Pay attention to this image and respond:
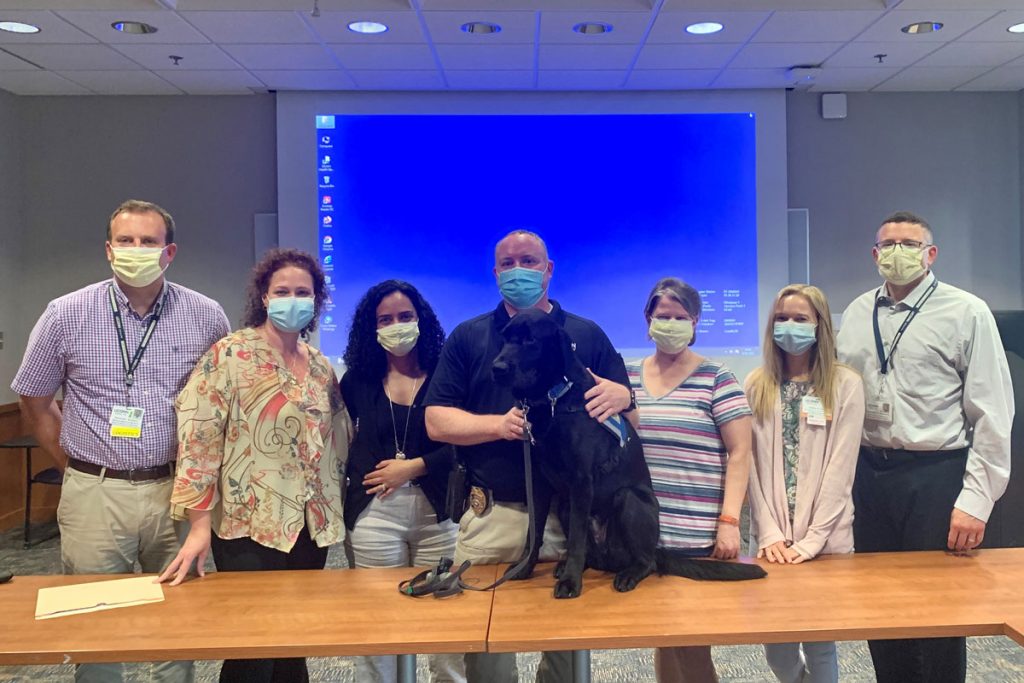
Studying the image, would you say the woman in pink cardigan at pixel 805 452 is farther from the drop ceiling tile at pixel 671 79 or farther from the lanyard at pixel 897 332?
the drop ceiling tile at pixel 671 79

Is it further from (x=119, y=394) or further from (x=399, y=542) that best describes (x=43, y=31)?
(x=399, y=542)

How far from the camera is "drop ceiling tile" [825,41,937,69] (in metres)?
4.79

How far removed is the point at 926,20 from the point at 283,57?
4131 millimetres

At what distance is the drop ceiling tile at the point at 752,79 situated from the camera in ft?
17.2

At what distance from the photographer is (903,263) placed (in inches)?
96.0

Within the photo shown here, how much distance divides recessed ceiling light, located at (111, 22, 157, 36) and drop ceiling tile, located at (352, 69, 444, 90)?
1.34 m

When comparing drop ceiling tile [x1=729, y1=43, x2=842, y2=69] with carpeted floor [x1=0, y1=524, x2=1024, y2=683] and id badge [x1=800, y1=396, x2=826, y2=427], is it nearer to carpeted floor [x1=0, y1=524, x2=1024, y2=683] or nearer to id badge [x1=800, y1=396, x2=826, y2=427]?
id badge [x1=800, y1=396, x2=826, y2=427]

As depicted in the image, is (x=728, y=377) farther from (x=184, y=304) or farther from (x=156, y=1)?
(x=156, y=1)

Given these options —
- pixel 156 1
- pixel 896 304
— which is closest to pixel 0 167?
pixel 156 1

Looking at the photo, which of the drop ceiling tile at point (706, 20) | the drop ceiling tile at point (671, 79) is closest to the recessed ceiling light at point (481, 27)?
the drop ceiling tile at point (706, 20)

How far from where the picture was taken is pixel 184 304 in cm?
231

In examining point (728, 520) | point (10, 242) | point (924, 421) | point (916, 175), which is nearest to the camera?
point (728, 520)

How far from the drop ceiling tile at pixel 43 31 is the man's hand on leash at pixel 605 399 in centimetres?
414

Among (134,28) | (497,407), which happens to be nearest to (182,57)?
(134,28)
